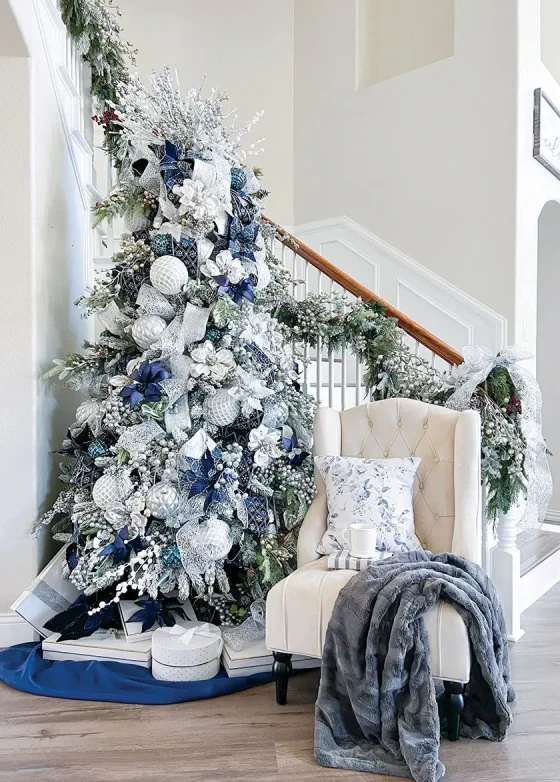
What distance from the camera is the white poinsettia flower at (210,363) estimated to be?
2303mm

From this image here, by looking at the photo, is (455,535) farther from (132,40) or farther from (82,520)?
(132,40)

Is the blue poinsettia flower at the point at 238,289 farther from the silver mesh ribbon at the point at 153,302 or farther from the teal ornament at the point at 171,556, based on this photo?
the teal ornament at the point at 171,556

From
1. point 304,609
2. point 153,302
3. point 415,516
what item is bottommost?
point 304,609

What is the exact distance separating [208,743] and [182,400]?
1136 millimetres

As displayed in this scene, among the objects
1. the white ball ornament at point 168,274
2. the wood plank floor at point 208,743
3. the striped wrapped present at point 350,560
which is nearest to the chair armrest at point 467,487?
the striped wrapped present at point 350,560

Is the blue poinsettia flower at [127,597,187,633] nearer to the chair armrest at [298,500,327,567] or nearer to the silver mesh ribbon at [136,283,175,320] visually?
the chair armrest at [298,500,327,567]

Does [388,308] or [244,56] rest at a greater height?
[244,56]

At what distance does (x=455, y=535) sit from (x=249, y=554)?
2.51 ft

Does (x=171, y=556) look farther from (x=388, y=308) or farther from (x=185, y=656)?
(x=388, y=308)

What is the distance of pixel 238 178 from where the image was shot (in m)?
2.50

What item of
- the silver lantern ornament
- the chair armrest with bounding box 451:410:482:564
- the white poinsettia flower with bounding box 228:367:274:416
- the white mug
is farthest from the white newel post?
the silver lantern ornament

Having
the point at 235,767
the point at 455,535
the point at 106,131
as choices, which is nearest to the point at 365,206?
the point at 106,131

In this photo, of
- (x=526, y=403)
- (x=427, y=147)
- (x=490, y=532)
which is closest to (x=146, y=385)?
(x=526, y=403)

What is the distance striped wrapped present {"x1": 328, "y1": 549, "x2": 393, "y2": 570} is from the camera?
2006 mm
